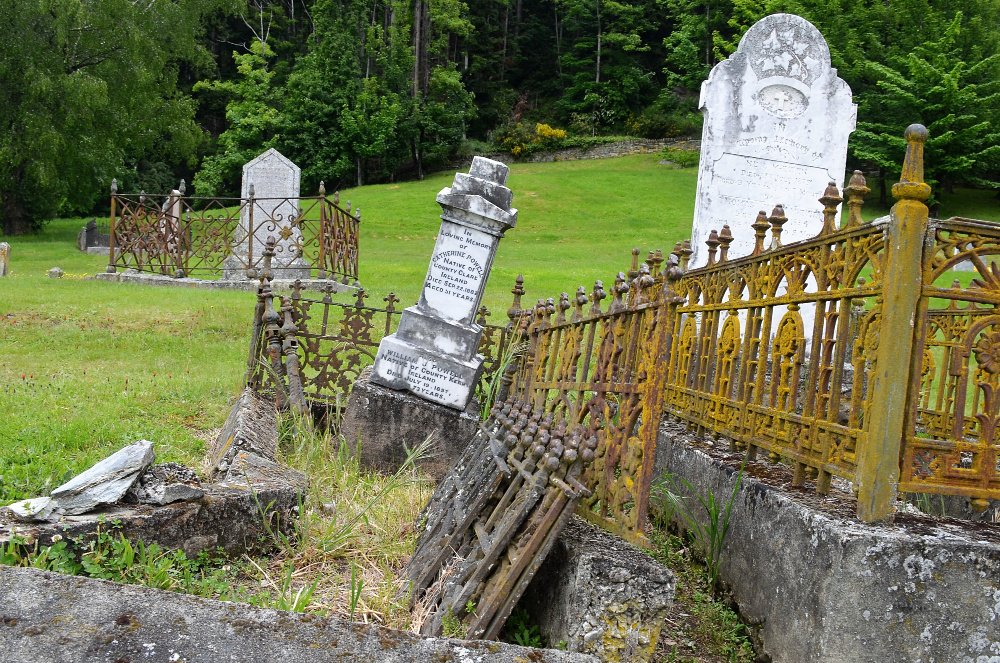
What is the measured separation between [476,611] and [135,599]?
1.21m

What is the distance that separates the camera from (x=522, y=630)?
9.59 ft

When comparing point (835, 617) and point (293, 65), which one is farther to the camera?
point (293, 65)

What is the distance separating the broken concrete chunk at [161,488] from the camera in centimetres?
329

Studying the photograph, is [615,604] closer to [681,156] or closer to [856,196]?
[856,196]

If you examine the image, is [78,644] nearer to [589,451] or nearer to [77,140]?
[589,451]

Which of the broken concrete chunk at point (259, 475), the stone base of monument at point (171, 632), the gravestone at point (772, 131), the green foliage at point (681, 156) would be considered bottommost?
the broken concrete chunk at point (259, 475)

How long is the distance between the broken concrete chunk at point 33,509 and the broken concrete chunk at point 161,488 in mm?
304

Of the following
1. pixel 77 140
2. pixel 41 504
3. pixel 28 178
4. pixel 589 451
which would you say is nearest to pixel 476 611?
pixel 589 451

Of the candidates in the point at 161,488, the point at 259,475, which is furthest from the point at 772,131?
the point at 161,488

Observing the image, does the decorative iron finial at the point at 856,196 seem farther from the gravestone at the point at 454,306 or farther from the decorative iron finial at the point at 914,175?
the gravestone at the point at 454,306

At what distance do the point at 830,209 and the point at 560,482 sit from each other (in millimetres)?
1725

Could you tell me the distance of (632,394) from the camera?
286cm

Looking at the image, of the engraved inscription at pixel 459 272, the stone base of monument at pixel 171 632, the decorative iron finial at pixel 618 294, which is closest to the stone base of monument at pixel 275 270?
the engraved inscription at pixel 459 272

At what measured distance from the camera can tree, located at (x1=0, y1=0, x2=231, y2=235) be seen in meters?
24.5
